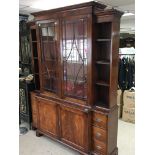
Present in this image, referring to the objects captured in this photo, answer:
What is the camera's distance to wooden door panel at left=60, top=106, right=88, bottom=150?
2613 mm

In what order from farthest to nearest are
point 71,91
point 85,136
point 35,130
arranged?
point 35,130, point 71,91, point 85,136

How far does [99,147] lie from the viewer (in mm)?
2555

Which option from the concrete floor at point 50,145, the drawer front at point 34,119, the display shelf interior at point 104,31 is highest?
the display shelf interior at point 104,31

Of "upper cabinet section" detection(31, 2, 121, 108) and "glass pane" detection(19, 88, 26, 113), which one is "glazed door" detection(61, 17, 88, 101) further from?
"glass pane" detection(19, 88, 26, 113)

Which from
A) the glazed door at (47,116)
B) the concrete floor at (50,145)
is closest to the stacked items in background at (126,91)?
the concrete floor at (50,145)

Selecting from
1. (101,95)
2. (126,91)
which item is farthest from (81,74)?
(126,91)

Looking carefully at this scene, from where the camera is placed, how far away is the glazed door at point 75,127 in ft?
8.54

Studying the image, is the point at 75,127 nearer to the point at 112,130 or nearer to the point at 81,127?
the point at 81,127

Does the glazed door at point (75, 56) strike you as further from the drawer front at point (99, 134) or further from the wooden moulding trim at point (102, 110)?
the drawer front at point (99, 134)
